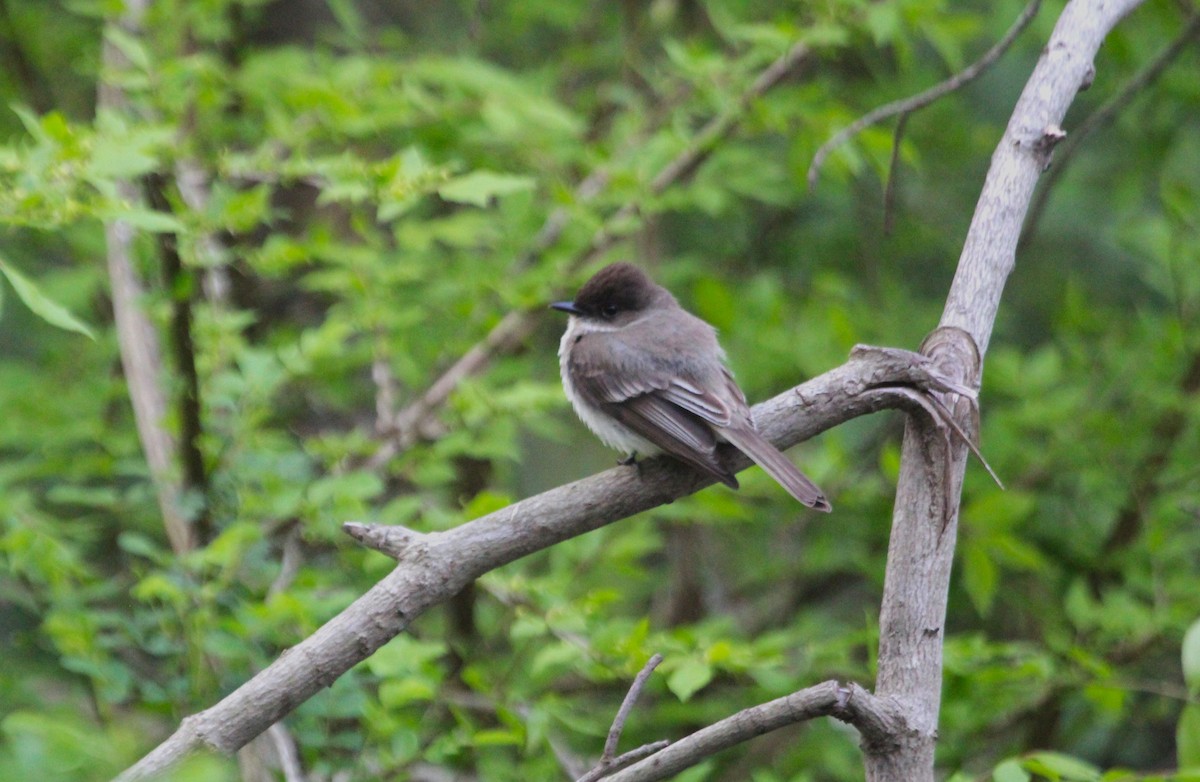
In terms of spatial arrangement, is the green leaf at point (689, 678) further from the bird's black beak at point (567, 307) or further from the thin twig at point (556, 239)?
the thin twig at point (556, 239)

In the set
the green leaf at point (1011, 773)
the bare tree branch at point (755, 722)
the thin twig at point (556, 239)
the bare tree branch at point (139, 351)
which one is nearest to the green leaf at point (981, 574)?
the green leaf at point (1011, 773)

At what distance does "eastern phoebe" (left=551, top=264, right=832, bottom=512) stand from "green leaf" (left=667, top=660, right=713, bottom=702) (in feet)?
1.50

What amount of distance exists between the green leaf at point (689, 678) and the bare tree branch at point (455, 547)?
555 mm

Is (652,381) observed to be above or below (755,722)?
above

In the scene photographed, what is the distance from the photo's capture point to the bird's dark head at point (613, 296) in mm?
4016

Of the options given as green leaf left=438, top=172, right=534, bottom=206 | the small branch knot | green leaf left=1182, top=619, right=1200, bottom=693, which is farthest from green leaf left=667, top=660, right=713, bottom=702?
green leaf left=438, top=172, right=534, bottom=206

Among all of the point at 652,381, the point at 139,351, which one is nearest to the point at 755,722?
the point at 652,381

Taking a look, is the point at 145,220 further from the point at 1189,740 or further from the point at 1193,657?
the point at 1189,740

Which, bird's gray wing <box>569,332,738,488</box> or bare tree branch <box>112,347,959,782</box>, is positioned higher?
bird's gray wing <box>569,332,738,488</box>

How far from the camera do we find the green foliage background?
3.18m

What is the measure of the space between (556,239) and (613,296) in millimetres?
715

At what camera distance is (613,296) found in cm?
406

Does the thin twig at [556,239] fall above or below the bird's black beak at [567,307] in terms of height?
above

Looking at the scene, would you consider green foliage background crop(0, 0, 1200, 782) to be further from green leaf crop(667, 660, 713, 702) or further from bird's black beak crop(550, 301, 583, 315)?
bird's black beak crop(550, 301, 583, 315)
